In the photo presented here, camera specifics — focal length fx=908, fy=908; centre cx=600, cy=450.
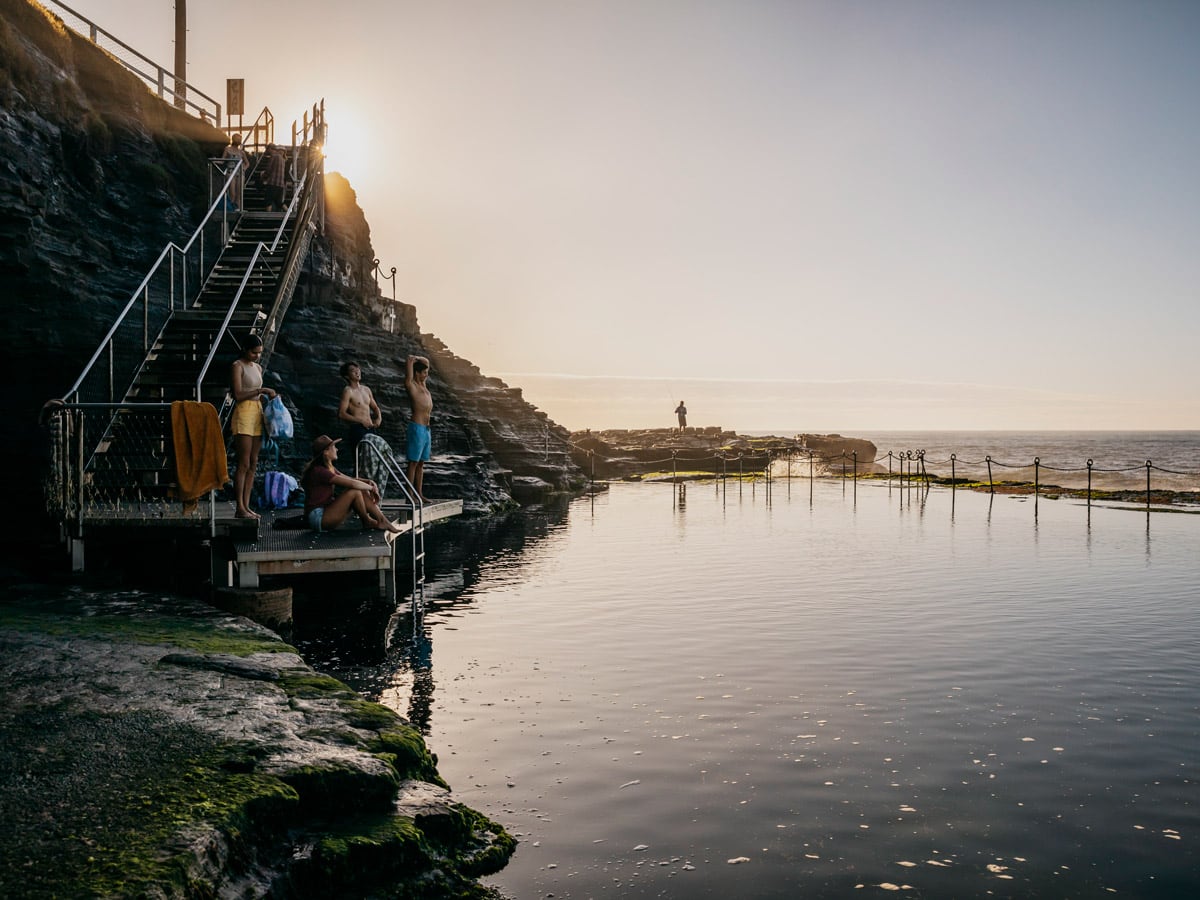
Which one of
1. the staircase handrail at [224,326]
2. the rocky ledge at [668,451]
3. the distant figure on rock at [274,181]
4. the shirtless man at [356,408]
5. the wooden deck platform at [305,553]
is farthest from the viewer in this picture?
the rocky ledge at [668,451]

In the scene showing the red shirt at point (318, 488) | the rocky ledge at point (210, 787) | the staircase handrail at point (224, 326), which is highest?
the staircase handrail at point (224, 326)

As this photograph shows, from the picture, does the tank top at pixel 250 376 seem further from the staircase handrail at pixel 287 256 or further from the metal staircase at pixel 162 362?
the staircase handrail at pixel 287 256

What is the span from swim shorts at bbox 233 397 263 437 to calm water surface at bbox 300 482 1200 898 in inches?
102

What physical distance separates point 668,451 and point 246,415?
45609 mm

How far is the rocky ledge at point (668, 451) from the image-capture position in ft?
165

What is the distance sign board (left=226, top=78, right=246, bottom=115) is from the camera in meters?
33.6

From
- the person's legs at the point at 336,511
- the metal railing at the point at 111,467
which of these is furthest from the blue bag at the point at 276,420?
the person's legs at the point at 336,511

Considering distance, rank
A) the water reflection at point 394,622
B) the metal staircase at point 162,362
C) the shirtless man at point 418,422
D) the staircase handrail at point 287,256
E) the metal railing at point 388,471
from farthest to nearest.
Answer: the staircase handrail at point 287,256
the shirtless man at point 418,422
the metal railing at point 388,471
the metal staircase at point 162,362
the water reflection at point 394,622

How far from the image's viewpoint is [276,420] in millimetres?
12922

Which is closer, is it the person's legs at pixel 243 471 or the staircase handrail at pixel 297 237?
the person's legs at pixel 243 471

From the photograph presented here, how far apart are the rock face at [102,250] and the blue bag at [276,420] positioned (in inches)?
114

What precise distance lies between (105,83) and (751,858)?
25.0 meters

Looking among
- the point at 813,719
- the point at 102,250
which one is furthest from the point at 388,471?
the point at 102,250

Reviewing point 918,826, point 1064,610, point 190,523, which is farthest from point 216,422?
point 1064,610
